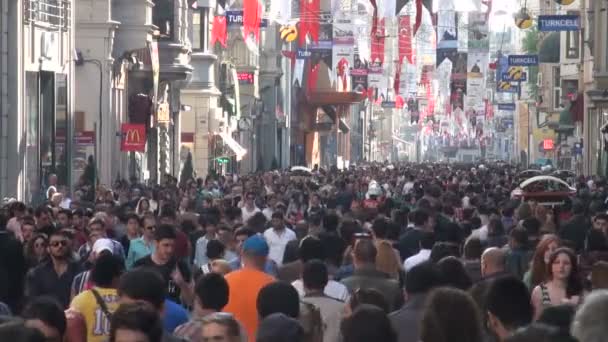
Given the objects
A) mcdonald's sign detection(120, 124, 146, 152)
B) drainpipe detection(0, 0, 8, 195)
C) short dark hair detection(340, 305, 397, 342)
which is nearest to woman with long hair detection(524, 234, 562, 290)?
short dark hair detection(340, 305, 397, 342)

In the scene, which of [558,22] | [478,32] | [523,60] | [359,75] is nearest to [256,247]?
[558,22]

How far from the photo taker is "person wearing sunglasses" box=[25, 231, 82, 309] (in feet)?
45.0

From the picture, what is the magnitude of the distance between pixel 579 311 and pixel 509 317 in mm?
1829

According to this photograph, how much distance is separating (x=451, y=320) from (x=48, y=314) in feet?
6.51

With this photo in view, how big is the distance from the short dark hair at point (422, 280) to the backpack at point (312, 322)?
0.66 metres

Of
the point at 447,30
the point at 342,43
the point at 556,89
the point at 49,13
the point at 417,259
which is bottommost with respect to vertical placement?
the point at 417,259

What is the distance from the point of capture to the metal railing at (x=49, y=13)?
3859 centimetres

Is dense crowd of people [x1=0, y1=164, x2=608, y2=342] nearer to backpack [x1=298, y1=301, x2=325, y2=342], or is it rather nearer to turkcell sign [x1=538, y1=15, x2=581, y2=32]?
backpack [x1=298, y1=301, x2=325, y2=342]

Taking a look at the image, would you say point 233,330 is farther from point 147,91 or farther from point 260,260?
point 147,91

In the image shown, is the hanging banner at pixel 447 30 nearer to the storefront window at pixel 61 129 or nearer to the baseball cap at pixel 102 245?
the storefront window at pixel 61 129

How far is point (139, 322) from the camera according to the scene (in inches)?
307

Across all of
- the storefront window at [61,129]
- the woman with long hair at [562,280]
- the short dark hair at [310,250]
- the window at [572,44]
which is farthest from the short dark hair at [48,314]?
the window at [572,44]

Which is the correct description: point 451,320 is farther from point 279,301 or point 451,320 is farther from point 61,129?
point 61,129

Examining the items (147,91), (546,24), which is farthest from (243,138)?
(546,24)
